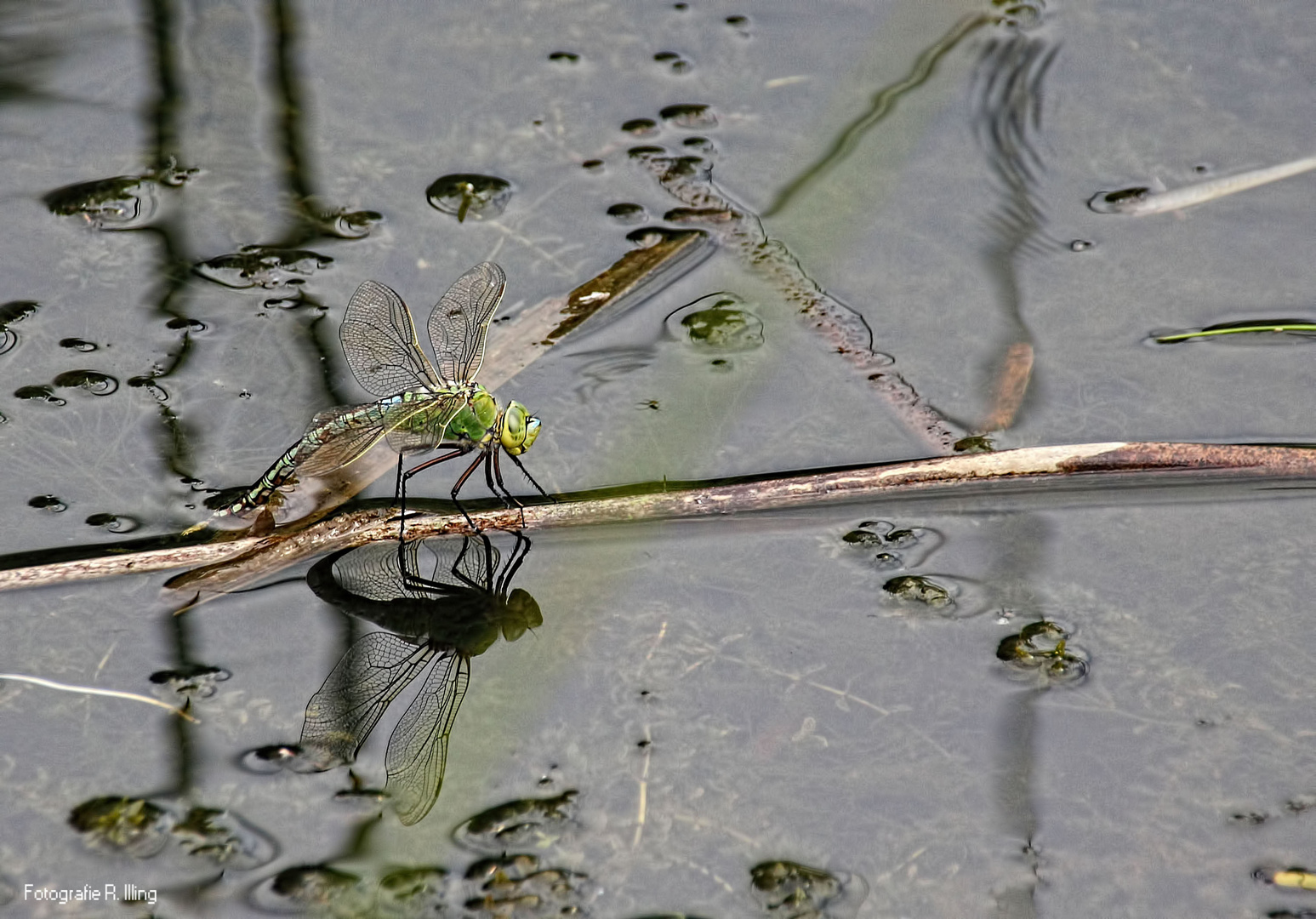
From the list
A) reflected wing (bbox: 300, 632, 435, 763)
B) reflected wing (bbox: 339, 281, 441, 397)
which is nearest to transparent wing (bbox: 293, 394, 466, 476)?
reflected wing (bbox: 339, 281, 441, 397)

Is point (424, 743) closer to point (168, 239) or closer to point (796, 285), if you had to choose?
point (796, 285)

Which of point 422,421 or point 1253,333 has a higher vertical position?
point 1253,333

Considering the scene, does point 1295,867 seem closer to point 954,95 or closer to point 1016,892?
point 1016,892

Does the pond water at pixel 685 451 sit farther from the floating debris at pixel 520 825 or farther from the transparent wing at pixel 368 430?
the transparent wing at pixel 368 430

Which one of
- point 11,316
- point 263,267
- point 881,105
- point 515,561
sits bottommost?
point 515,561

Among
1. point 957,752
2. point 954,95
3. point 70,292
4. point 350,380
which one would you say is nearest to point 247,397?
point 350,380

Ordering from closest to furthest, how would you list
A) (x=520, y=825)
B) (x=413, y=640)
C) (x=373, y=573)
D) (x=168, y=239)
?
(x=520, y=825), (x=413, y=640), (x=373, y=573), (x=168, y=239)

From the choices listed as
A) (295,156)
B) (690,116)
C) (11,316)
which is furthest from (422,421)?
(690,116)
